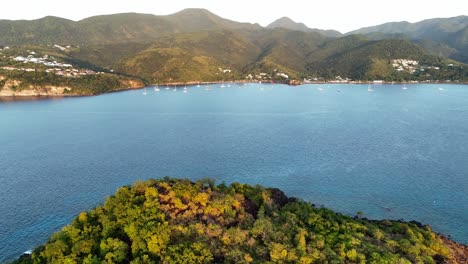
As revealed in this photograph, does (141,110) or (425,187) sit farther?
(141,110)

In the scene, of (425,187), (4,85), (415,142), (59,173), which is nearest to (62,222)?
(59,173)

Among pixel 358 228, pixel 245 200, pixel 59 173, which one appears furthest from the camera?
pixel 59 173

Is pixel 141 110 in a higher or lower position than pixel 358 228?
higher

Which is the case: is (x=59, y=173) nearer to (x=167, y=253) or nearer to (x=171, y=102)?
(x=167, y=253)

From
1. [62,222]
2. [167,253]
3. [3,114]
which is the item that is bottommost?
[62,222]

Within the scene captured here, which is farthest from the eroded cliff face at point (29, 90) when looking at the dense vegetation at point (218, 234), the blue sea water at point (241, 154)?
the dense vegetation at point (218, 234)

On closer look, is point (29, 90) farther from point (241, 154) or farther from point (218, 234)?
point (218, 234)
